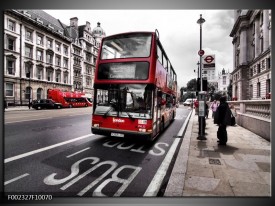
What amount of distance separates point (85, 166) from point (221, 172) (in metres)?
3.14

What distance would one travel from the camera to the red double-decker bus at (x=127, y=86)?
6.42 meters

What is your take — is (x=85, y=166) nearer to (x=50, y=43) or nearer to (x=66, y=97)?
(x=66, y=97)

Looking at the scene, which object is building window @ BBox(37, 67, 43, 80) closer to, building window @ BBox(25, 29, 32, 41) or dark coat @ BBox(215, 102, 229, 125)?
building window @ BBox(25, 29, 32, 41)

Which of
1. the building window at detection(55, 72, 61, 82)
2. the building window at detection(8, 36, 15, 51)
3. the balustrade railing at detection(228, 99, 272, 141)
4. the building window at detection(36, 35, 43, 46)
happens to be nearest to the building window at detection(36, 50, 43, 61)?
the building window at detection(36, 35, 43, 46)

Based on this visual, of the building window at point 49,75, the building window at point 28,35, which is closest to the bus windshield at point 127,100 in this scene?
the building window at point 28,35

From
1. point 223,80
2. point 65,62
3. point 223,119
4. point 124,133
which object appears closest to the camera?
point 124,133

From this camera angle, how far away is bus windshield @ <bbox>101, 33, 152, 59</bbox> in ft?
21.6

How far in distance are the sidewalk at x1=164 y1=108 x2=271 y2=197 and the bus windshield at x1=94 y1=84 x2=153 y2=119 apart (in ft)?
6.08

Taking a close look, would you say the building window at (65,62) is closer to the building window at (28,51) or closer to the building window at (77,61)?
the building window at (77,61)

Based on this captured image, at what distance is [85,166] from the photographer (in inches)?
187

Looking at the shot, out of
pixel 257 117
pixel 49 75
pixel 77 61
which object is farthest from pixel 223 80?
pixel 257 117

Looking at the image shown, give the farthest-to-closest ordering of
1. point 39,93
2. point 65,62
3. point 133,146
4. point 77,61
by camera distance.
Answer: point 77,61, point 65,62, point 39,93, point 133,146

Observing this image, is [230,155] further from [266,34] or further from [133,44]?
[266,34]
